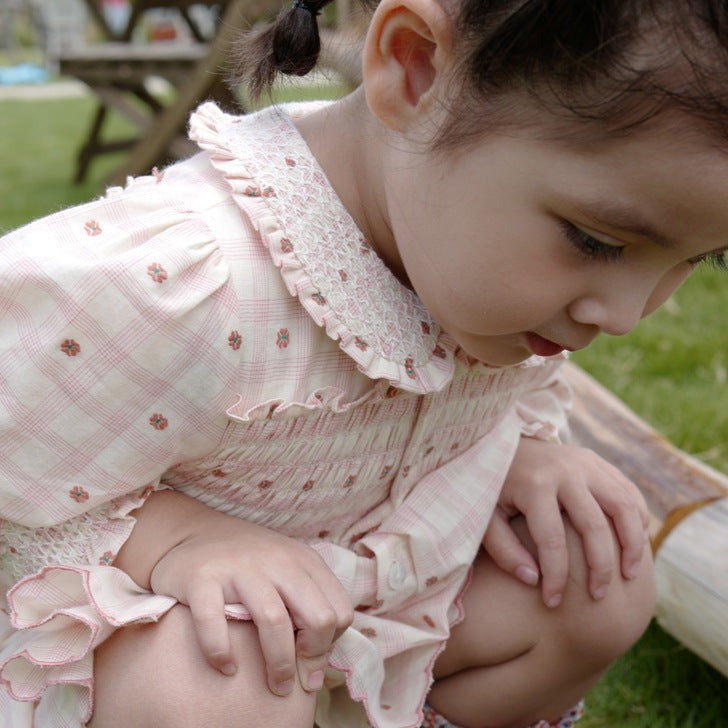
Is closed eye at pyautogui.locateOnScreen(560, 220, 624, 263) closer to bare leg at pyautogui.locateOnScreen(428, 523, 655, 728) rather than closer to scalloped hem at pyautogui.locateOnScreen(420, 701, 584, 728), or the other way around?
bare leg at pyautogui.locateOnScreen(428, 523, 655, 728)

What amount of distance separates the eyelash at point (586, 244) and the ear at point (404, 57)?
170 mm

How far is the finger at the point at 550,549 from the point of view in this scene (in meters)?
1.19

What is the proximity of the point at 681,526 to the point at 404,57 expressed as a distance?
817mm

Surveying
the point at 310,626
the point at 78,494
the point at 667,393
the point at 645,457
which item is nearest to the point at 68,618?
the point at 78,494

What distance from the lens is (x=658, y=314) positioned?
273 centimetres

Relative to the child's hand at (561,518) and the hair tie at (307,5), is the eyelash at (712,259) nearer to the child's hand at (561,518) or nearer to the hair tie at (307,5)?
the child's hand at (561,518)

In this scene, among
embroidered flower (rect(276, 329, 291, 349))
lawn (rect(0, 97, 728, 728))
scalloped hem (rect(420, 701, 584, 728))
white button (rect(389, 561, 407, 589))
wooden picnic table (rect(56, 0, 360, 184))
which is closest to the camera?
embroidered flower (rect(276, 329, 291, 349))

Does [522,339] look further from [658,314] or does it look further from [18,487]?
[658,314]

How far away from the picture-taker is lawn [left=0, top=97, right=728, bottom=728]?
4.46 feet

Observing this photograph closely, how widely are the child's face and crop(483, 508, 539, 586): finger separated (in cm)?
32

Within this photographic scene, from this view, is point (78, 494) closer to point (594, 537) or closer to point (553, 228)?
point (553, 228)

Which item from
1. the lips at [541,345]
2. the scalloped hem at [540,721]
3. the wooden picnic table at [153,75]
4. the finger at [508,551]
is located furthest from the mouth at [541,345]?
the wooden picnic table at [153,75]

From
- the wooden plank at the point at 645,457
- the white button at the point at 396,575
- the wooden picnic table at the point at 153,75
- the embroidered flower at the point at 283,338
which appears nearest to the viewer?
the embroidered flower at the point at 283,338

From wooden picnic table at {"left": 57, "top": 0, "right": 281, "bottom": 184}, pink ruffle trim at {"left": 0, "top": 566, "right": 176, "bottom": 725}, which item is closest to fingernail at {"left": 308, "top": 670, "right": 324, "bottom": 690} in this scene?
pink ruffle trim at {"left": 0, "top": 566, "right": 176, "bottom": 725}
